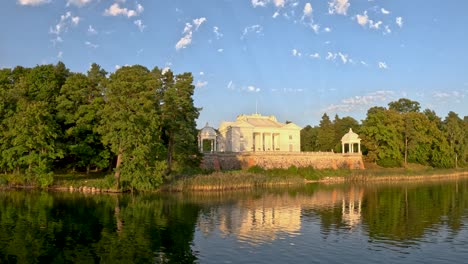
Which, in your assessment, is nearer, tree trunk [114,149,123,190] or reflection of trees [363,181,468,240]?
reflection of trees [363,181,468,240]

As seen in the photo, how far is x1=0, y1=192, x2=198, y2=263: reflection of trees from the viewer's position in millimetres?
19469

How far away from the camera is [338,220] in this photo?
29.1m

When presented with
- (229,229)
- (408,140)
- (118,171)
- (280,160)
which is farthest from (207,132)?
(229,229)

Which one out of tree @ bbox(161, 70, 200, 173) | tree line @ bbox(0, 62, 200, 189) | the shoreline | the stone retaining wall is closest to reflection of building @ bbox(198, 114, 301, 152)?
the stone retaining wall

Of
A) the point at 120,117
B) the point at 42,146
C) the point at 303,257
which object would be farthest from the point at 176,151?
the point at 303,257

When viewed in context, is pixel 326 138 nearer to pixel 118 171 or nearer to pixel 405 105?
pixel 405 105

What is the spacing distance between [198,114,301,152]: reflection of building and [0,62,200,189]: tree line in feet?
80.6

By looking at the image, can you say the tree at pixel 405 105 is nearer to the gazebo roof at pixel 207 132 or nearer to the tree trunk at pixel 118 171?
the gazebo roof at pixel 207 132

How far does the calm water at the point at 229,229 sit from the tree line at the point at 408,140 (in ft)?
132

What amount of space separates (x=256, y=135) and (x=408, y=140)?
29.3 meters

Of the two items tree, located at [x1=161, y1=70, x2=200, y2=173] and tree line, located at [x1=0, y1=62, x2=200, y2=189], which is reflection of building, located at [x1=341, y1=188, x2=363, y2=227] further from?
tree, located at [x1=161, y1=70, x2=200, y2=173]

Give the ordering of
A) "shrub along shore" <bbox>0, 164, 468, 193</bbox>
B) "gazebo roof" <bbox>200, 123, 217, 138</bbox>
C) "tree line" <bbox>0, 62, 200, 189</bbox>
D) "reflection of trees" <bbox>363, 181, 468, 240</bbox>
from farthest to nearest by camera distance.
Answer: "gazebo roof" <bbox>200, 123, 217, 138</bbox> → "shrub along shore" <bbox>0, 164, 468, 193</bbox> → "tree line" <bbox>0, 62, 200, 189</bbox> → "reflection of trees" <bbox>363, 181, 468, 240</bbox>

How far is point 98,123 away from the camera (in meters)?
53.8

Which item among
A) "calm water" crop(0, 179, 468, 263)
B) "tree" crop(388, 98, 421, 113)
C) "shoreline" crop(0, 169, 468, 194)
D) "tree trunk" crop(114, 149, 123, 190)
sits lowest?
"calm water" crop(0, 179, 468, 263)
